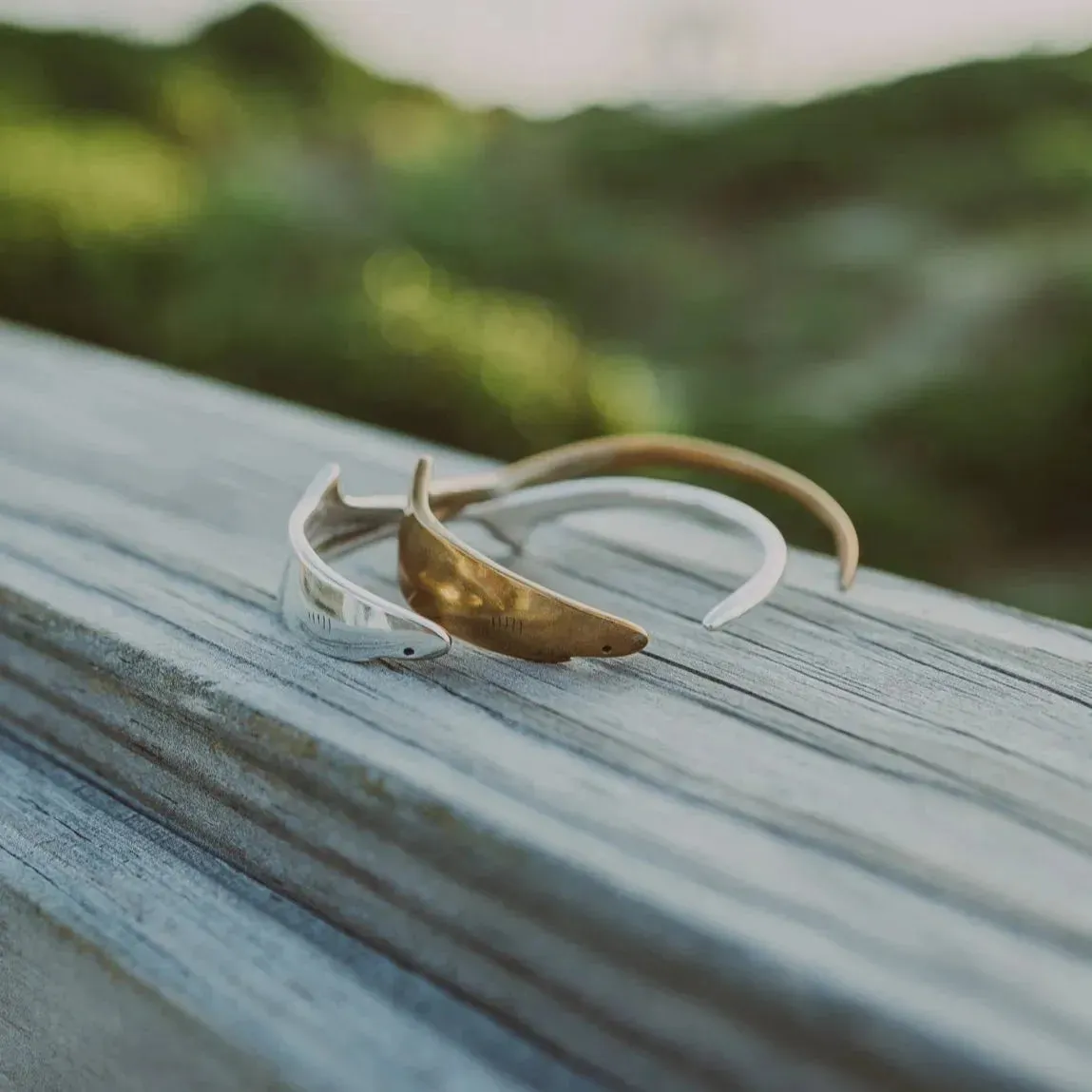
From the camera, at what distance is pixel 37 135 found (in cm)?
114

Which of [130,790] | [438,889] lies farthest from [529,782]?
[130,790]

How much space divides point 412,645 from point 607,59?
0.79 m

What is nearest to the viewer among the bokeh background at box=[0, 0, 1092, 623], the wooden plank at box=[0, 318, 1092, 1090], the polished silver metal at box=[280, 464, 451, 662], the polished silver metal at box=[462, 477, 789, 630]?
the wooden plank at box=[0, 318, 1092, 1090]

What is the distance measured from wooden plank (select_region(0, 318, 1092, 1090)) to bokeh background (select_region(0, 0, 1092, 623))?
1.39 ft

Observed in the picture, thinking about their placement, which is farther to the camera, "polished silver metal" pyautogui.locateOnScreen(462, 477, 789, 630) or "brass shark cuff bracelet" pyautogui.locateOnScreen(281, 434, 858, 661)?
"polished silver metal" pyautogui.locateOnScreen(462, 477, 789, 630)

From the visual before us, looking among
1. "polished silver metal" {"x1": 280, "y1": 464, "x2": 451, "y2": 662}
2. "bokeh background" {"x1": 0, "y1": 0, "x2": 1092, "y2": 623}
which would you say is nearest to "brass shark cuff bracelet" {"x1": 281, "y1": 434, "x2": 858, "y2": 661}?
"polished silver metal" {"x1": 280, "y1": 464, "x2": 451, "y2": 662}

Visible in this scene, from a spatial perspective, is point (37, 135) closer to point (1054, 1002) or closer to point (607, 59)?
point (607, 59)

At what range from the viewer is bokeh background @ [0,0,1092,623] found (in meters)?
0.85

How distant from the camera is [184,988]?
28 centimetres

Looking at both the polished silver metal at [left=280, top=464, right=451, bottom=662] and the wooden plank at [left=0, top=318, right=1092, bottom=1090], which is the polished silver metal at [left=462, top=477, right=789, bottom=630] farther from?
the polished silver metal at [left=280, top=464, right=451, bottom=662]

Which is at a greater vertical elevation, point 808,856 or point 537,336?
point 537,336

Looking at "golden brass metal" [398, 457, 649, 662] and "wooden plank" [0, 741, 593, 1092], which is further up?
"golden brass metal" [398, 457, 649, 662]

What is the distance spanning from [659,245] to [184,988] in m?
0.84

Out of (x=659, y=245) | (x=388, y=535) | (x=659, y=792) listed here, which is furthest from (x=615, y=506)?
(x=659, y=245)
